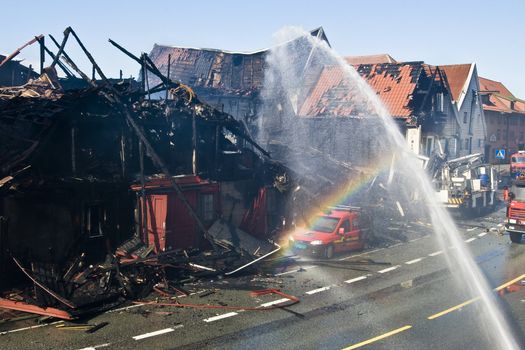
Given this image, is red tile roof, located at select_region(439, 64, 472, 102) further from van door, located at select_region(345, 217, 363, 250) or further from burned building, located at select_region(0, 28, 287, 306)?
burned building, located at select_region(0, 28, 287, 306)

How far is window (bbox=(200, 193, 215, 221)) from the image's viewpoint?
21.4 metres

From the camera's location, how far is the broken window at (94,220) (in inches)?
713

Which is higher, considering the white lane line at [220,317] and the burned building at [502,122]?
the burned building at [502,122]

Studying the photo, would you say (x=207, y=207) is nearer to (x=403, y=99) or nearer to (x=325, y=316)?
(x=325, y=316)

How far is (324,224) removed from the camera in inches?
866

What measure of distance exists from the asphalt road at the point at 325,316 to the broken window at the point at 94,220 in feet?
14.9

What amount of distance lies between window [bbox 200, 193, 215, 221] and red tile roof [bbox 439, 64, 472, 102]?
113 ft

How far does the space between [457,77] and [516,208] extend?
31.3 m

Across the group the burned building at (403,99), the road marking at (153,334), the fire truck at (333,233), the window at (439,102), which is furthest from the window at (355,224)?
the window at (439,102)

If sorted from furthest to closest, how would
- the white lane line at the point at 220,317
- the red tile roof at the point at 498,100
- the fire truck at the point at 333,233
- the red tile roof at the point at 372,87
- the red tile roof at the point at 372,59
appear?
1. the red tile roof at the point at 498,100
2. the red tile roof at the point at 372,59
3. the red tile roof at the point at 372,87
4. the fire truck at the point at 333,233
5. the white lane line at the point at 220,317

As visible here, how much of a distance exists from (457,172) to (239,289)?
22.9m

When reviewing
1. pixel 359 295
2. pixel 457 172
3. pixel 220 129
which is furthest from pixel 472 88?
pixel 359 295

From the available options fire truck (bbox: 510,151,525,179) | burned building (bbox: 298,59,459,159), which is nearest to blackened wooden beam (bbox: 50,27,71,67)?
burned building (bbox: 298,59,459,159)

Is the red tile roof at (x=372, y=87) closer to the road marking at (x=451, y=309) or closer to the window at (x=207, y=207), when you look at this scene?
the window at (x=207, y=207)
